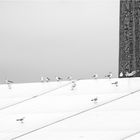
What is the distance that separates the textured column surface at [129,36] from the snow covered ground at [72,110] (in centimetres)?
66

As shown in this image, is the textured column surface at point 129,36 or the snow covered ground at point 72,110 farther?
the textured column surface at point 129,36

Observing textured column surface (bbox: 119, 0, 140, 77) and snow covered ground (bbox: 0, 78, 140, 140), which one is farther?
textured column surface (bbox: 119, 0, 140, 77)

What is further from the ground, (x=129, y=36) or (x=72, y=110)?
(x=129, y=36)

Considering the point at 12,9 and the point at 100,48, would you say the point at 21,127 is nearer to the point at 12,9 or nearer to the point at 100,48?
the point at 100,48

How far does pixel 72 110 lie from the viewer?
1668mm

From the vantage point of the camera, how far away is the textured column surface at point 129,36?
2.41m

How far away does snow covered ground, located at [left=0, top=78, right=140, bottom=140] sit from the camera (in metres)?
1.53

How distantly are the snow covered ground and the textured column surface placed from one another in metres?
0.66

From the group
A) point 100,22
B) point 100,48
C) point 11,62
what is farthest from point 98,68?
point 11,62

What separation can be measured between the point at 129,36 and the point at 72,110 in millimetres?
1064

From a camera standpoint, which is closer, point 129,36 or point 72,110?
point 72,110

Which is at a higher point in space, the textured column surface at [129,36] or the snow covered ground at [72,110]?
the textured column surface at [129,36]

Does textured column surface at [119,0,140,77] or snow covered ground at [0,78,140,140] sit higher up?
textured column surface at [119,0,140,77]

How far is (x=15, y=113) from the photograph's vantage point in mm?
1711
